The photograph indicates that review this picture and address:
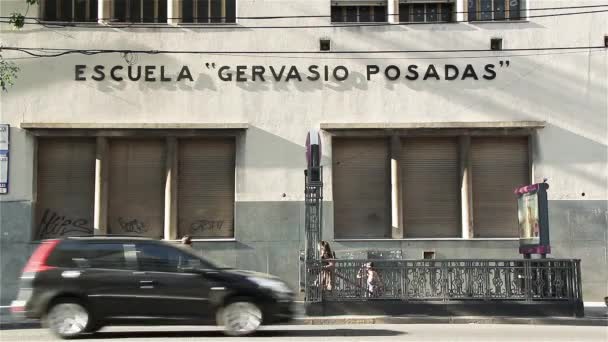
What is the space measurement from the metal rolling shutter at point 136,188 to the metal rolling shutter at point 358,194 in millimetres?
4689

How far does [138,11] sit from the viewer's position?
66.8 feet

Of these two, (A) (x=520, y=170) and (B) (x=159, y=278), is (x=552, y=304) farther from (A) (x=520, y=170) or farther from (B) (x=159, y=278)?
(B) (x=159, y=278)

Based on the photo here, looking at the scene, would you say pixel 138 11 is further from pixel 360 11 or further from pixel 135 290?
pixel 135 290

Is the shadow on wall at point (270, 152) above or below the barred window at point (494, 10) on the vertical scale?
below

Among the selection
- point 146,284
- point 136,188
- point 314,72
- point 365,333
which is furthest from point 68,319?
point 314,72

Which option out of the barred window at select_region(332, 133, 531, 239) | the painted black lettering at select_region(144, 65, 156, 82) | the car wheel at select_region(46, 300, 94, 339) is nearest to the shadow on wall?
the barred window at select_region(332, 133, 531, 239)

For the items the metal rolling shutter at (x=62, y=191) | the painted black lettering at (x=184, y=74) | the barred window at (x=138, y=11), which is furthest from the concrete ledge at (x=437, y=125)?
the metal rolling shutter at (x=62, y=191)

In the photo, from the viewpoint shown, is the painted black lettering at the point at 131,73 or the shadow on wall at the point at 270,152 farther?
the painted black lettering at the point at 131,73

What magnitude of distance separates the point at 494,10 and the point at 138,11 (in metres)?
9.76

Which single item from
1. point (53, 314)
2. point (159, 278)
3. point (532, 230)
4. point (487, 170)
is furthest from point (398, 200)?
point (53, 314)

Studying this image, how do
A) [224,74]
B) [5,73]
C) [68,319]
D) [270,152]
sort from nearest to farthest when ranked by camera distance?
[68,319]
[5,73]
[270,152]
[224,74]

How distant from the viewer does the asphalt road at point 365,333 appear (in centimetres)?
1235

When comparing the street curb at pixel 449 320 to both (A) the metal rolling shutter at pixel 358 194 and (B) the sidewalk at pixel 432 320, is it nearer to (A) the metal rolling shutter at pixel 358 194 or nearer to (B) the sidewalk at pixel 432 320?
(B) the sidewalk at pixel 432 320

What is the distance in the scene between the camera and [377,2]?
20.6 metres
